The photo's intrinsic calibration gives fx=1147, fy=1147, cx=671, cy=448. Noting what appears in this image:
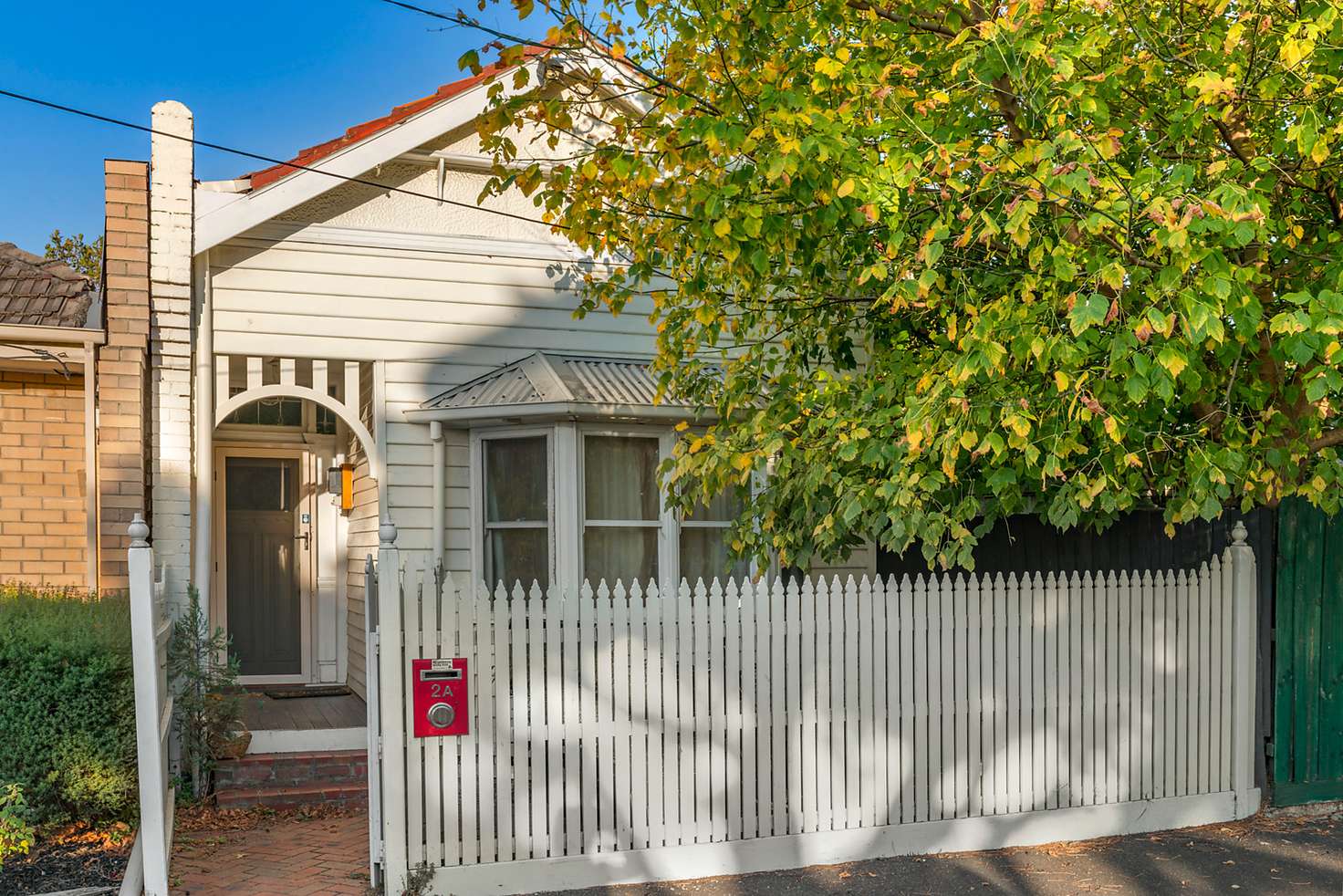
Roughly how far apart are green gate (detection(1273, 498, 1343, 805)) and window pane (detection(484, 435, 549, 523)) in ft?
17.4

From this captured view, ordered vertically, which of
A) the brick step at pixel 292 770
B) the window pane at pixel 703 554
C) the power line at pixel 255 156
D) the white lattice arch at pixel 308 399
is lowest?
the brick step at pixel 292 770

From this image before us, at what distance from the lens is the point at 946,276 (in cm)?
718

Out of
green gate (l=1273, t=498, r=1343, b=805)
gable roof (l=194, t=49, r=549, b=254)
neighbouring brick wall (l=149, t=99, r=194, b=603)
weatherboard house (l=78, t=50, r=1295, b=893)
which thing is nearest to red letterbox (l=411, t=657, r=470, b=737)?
weatherboard house (l=78, t=50, r=1295, b=893)

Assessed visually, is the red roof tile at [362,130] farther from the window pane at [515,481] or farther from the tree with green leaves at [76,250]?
the tree with green leaves at [76,250]

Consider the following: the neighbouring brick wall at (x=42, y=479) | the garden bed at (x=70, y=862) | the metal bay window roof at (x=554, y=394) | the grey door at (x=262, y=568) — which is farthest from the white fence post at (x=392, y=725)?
the grey door at (x=262, y=568)

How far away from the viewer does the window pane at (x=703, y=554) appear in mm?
9195

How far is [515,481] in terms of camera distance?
29.2 feet

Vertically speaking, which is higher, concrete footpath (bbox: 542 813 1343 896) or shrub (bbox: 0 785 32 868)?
shrub (bbox: 0 785 32 868)

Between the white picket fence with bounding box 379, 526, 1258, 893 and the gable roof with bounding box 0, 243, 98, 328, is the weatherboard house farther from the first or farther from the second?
the gable roof with bounding box 0, 243, 98, 328

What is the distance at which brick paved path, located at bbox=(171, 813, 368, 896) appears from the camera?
20.6ft

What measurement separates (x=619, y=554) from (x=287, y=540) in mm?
3935

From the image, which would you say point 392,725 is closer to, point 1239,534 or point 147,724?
point 147,724

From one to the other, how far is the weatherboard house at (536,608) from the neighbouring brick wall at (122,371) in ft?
0.20

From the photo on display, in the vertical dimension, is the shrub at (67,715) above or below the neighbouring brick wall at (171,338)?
below
